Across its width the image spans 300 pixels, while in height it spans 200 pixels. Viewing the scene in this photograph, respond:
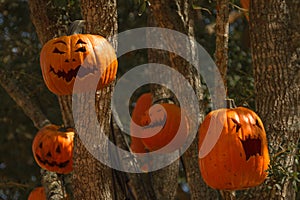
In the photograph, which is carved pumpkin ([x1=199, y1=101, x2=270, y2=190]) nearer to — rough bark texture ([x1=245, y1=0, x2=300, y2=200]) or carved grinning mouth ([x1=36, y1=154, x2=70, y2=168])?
rough bark texture ([x1=245, y1=0, x2=300, y2=200])

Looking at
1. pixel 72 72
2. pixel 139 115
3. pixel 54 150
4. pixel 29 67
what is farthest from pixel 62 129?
pixel 29 67

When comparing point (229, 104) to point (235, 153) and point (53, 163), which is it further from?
point (53, 163)

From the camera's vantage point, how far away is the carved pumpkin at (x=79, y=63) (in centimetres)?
452

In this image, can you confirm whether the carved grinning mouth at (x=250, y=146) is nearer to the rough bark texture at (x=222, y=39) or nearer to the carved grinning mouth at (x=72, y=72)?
the rough bark texture at (x=222, y=39)

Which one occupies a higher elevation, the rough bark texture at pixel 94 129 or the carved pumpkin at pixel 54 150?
the rough bark texture at pixel 94 129

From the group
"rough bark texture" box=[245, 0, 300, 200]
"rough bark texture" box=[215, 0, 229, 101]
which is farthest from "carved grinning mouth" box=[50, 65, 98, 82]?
"rough bark texture" box=[245, 0, 300, 200]

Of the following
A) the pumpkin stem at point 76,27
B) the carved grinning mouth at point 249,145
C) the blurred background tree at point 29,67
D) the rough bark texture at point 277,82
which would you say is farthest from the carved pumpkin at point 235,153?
the blurred background tree at point 29,67

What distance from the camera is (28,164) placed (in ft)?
26.7

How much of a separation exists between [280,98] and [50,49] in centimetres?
132

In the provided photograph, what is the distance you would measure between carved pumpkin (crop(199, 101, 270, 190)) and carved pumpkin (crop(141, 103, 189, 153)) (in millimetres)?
823

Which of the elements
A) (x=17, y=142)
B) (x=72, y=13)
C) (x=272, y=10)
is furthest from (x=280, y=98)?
(x=17, y=142)

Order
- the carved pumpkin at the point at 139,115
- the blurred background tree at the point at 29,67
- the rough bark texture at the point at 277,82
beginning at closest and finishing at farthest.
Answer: the rough bark texture at the point at 277,82 → the carved pumpkin at the point at 139,115 → the blurred background tree at the point at 29,67

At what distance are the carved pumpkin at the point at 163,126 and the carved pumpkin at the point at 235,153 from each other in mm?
823

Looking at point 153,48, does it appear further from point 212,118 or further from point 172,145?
point 212,118
